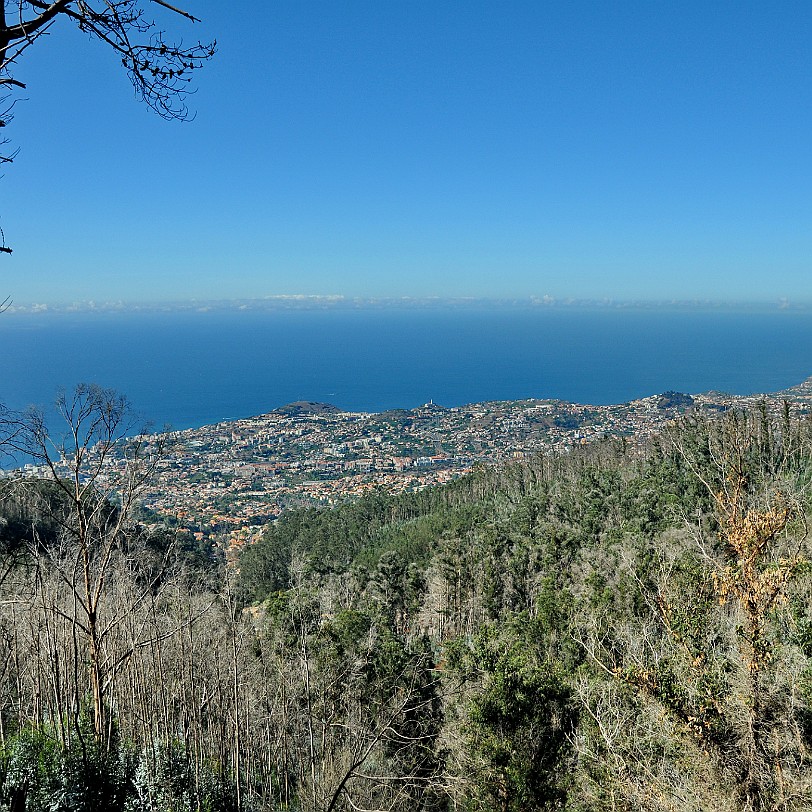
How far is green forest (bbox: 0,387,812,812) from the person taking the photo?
3508 millimetres

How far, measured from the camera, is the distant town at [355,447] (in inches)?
1697

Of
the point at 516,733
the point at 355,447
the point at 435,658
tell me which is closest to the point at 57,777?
the point at 516,733

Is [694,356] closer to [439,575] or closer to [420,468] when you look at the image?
[420,468]

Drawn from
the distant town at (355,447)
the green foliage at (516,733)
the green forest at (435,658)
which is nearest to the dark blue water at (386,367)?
the distant town at (355,447)

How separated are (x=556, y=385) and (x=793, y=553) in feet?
326

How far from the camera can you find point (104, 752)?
4.02 m

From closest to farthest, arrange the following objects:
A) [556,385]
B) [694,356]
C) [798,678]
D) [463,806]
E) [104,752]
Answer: [104,752], [798,678], [463,806], [556,385], [694,356]

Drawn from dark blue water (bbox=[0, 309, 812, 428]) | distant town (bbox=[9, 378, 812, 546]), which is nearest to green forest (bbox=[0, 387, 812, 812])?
distant town (bbox=[9, 378, 812, 546])

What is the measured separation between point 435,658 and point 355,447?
53.6 meters

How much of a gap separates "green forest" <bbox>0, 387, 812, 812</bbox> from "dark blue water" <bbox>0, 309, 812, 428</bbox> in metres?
31.6

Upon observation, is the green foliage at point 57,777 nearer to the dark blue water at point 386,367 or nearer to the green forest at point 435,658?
the green forest at point 435,658

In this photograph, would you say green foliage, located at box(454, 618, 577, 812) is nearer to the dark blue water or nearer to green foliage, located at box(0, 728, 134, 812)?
green foliage, located at box(0, 728, 134, 812)

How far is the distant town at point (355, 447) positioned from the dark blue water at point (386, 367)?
24.3ft

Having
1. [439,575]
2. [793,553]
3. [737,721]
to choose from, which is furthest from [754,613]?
[439,575]
